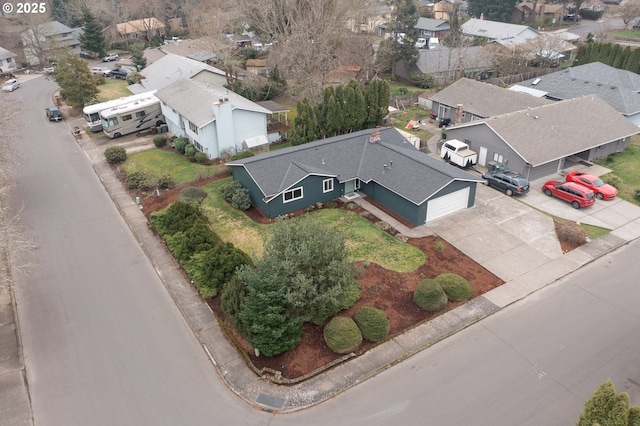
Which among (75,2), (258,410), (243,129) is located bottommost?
(258,410)

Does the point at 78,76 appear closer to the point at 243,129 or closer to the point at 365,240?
the point at 243,129

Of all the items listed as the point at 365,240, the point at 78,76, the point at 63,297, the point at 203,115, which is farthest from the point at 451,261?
the point at 78,76

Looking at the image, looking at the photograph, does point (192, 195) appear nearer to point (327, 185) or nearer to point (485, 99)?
point (327, 185)

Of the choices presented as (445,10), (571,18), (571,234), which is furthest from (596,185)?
(445,10)

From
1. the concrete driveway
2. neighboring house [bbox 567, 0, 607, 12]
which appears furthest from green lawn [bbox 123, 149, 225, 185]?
neighboring house [bbox 567, 0, 607, 12]

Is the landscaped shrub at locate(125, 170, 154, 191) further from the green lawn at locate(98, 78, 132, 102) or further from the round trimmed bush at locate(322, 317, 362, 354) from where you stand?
the green lawn at locate(98, 78, 132, 102)

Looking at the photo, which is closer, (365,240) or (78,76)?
(365,240)

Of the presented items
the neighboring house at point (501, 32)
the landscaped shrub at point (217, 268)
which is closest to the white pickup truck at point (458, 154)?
the landscaped shrub at point (217, 268)
